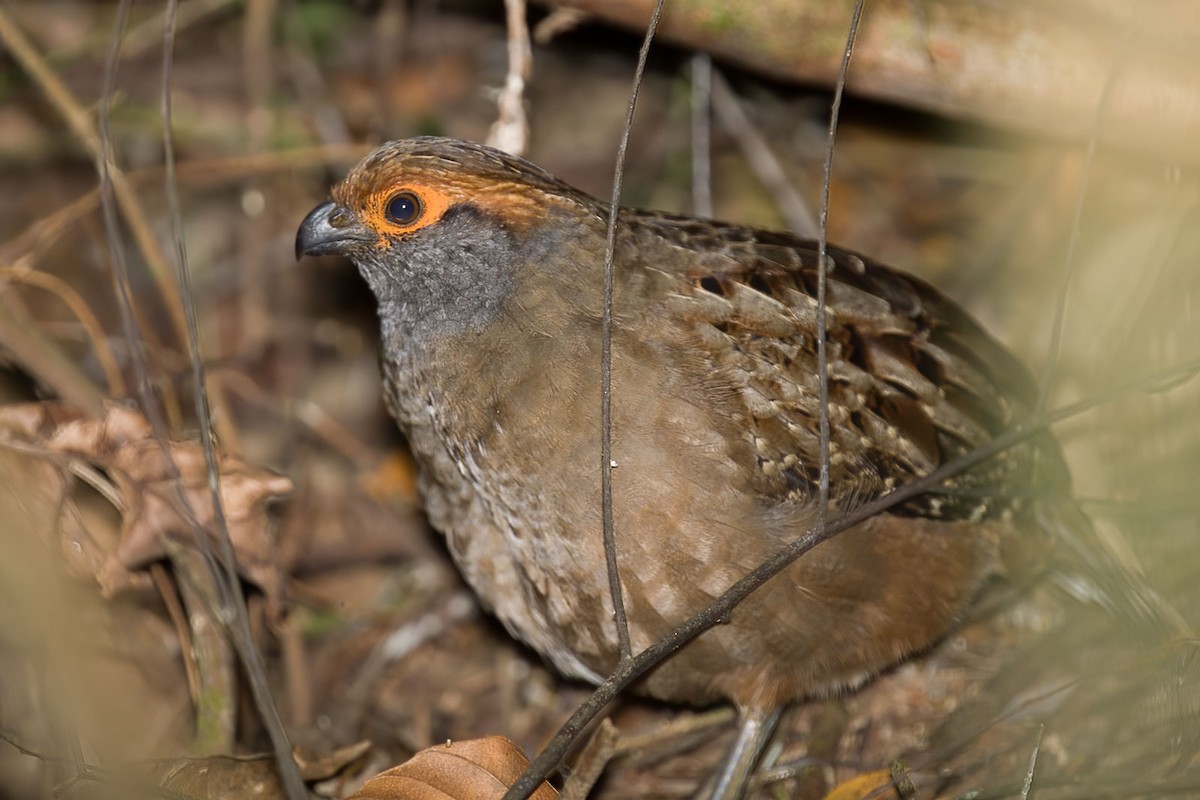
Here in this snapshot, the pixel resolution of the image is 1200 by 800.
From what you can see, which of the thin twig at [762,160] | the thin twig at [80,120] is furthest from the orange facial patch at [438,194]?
the thin twig at [762,160]

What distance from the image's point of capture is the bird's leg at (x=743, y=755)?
443 cm

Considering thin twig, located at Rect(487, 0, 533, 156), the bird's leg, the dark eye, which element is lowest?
the bird's leg

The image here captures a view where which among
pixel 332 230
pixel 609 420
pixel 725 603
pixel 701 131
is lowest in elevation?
pixel 725 603

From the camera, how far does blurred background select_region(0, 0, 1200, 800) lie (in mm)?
4258

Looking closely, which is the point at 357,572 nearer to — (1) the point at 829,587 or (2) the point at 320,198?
(2) the point at 320,198

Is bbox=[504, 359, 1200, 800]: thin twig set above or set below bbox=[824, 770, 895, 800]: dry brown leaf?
above

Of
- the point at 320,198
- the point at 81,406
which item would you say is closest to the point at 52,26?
the point at 320,198

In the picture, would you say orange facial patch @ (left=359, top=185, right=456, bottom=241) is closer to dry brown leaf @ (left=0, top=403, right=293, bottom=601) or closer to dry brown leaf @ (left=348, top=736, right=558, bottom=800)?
dry brown leaf @ (left=0, top=403, right=293, bottom=601)

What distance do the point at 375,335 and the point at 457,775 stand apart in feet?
9.99

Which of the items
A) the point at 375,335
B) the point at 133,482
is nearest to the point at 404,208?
the point at 133,482

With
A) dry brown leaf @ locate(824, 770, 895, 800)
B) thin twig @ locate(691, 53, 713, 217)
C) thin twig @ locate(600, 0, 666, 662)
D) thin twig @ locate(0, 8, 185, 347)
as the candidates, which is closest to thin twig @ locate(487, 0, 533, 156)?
thin twig @ locate(691, 53, 713, 217)

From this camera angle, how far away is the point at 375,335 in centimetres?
629

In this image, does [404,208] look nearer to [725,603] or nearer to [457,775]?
[725,603]

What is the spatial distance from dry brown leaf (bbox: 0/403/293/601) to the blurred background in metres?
0.01
